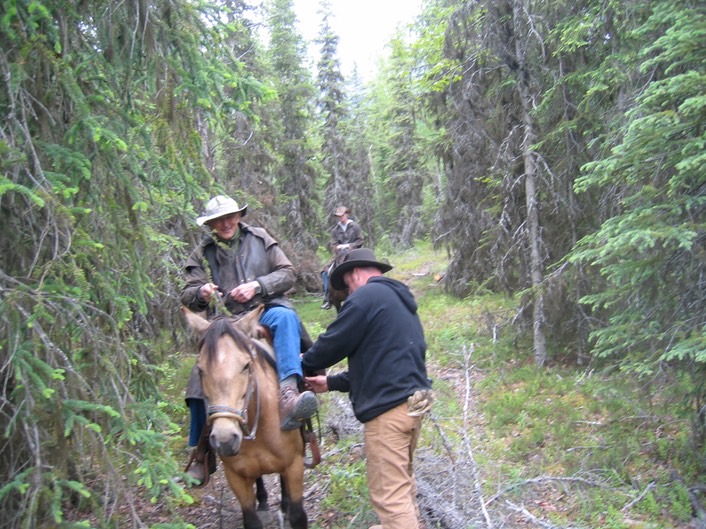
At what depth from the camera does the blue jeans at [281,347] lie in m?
4.89

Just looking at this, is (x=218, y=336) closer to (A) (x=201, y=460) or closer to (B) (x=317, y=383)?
(B) (x=317, y=383)

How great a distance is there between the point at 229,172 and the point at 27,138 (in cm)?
1596

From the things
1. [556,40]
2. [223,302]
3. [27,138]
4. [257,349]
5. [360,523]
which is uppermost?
[556,40]

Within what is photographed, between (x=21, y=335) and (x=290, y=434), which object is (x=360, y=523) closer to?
(x=290, y=434)

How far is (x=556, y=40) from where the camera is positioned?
938 centimetres

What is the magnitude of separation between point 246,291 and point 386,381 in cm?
166

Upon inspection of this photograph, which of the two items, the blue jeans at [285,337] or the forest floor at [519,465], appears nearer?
the blue jeans at [285,337]

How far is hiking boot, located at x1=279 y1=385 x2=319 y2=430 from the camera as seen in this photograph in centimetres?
453

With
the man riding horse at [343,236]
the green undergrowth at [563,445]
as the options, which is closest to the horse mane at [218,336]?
the green undergrowth at [563,445]

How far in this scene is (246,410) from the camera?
13.8 feet

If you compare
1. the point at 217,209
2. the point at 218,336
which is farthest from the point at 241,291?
the point at 218,336

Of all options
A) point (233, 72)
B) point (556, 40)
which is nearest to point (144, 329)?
point (233, 72)

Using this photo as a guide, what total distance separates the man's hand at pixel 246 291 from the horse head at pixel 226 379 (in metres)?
0.62

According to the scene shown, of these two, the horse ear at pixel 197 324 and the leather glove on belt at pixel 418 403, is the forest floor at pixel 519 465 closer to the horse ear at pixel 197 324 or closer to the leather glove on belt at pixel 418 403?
the leather glove on belt at pixel 418 403
